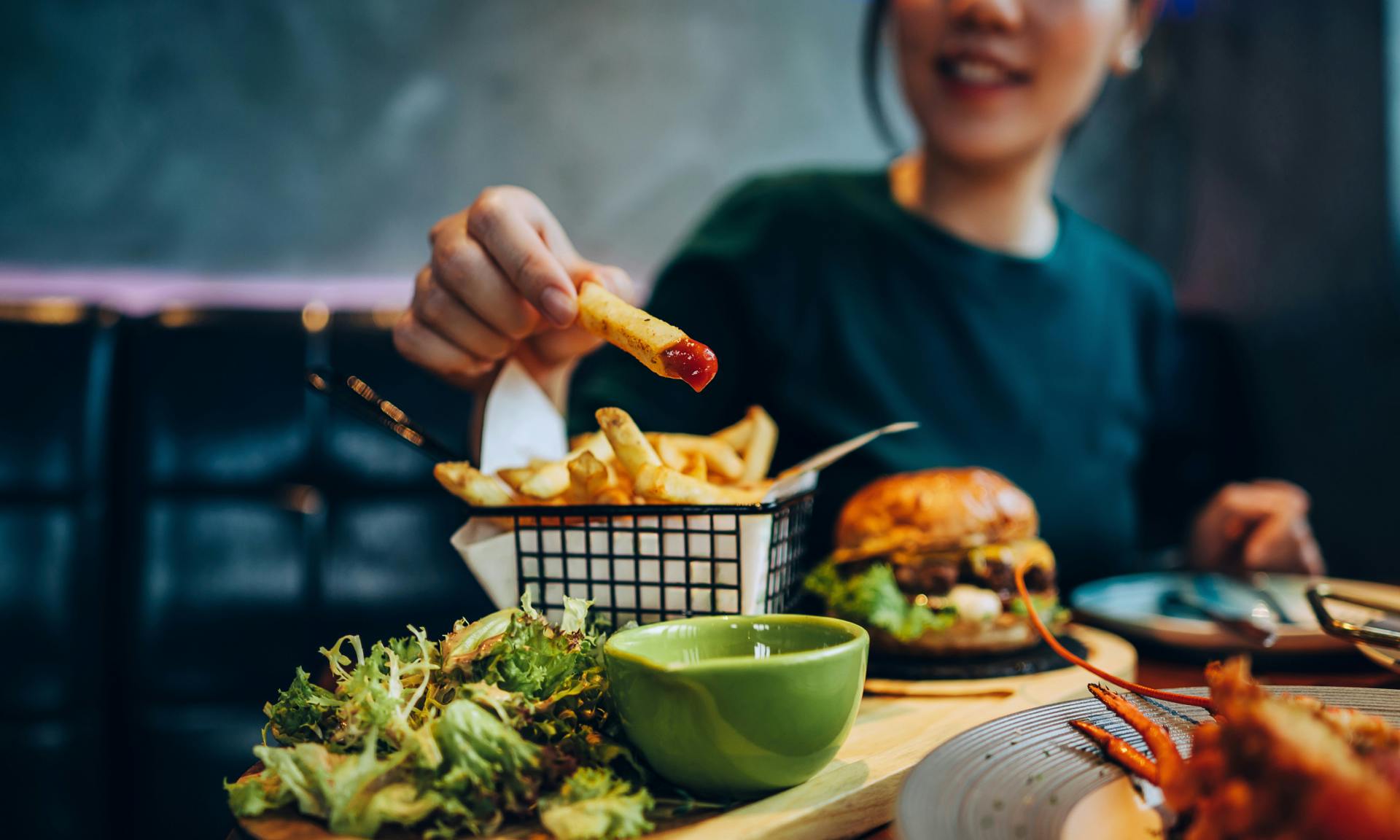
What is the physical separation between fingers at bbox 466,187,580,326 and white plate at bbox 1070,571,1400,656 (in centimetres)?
98

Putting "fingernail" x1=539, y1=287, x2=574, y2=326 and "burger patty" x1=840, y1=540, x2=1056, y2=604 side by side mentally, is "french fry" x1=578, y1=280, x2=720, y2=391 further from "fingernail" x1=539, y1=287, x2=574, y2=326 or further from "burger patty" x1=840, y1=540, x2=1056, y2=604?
"burger patty" x1=840, y1=540, x2=1056, y2=604

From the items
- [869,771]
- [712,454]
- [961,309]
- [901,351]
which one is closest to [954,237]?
[961,309]

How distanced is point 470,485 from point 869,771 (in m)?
0.51

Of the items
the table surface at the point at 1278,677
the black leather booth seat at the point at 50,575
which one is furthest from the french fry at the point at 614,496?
the black leather booth seat at the point at 50,575

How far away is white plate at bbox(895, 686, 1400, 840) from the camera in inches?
25.1

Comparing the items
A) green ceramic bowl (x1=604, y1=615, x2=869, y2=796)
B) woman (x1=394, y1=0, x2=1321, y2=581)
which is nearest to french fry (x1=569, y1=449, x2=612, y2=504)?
green ceramic bowl (x1=604, y1=615, x2=869, y2=796)

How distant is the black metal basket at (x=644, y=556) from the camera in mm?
990

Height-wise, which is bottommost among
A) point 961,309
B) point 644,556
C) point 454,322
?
point 644,556

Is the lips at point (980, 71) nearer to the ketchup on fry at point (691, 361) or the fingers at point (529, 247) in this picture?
the fingers at point (529, 247)

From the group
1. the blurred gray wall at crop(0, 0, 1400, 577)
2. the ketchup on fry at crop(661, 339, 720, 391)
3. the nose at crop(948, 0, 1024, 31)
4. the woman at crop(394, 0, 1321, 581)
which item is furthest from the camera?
the blurred gray wall at crop(0, 0, 1400, 577)

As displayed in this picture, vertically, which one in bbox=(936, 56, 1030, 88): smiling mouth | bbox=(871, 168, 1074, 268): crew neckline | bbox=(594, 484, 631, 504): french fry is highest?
bbox=(936, 56, 1030, 88): smiling mouth

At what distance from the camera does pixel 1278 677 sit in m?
1.29

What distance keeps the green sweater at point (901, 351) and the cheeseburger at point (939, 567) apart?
0.64 meters

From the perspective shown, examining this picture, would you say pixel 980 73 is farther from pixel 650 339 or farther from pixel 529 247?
pixel 650 339
